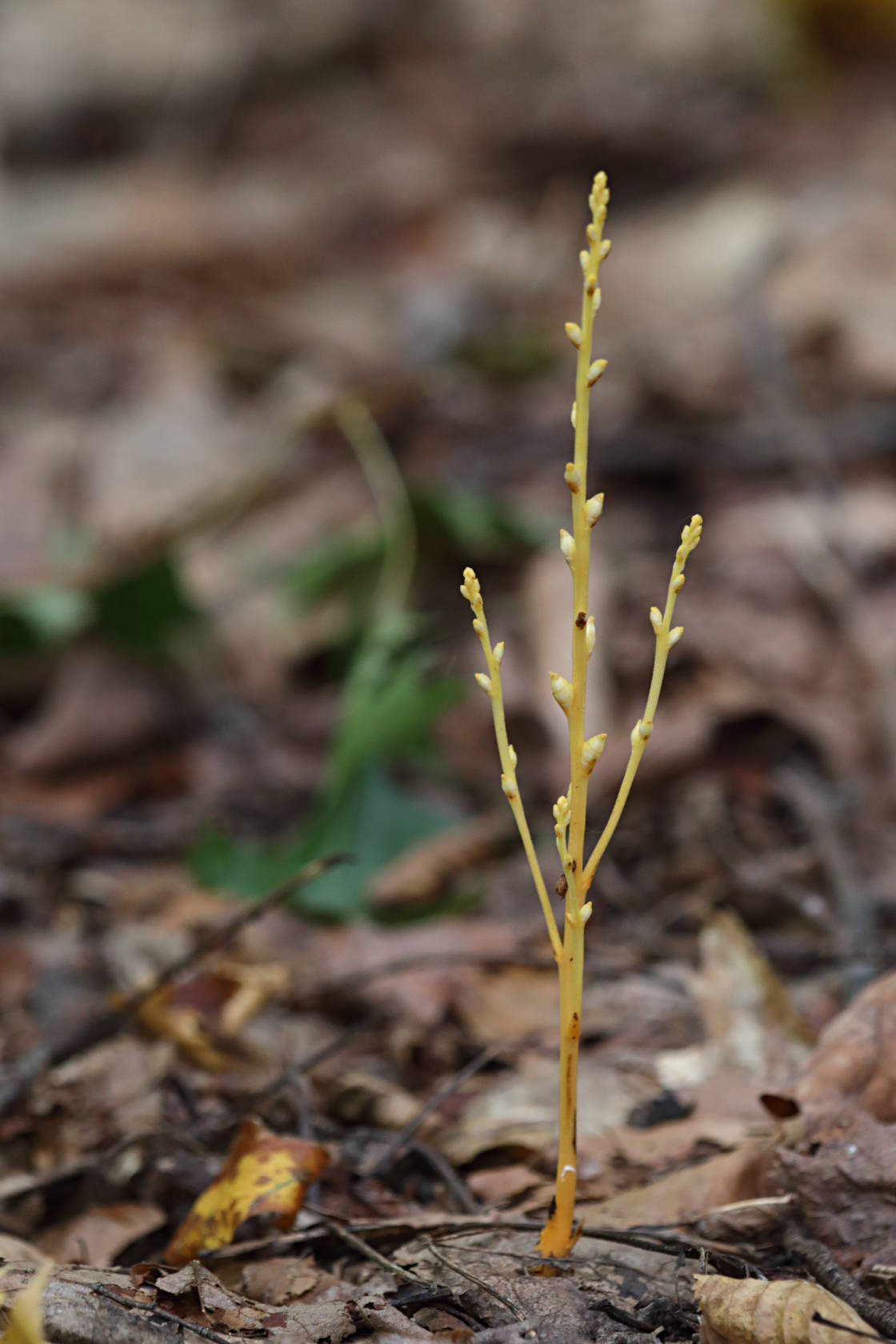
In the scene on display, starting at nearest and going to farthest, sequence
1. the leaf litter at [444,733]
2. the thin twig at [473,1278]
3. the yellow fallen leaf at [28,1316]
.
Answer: the yellow fallen leaf at [28,1316], the thin twig at [473,1278], the leaf litter at [444,733]

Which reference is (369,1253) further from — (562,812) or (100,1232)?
(562,812)

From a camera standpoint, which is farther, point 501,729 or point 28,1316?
point 501,729

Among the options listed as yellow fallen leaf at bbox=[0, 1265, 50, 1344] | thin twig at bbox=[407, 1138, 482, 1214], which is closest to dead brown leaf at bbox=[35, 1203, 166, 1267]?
thin twig at bbox=[407, 1138, 482, 1214]

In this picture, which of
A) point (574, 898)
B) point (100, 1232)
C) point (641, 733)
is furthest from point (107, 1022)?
point (641, 733)

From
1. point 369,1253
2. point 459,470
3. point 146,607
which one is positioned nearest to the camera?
point 369,1253

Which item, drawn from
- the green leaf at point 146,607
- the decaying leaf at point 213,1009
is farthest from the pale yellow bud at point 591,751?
the green leaf at point 146,607

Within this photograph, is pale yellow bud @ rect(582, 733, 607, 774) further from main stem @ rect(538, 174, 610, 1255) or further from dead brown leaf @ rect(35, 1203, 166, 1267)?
dead brown leaf @ rect(35, 1203, 166, 1267)

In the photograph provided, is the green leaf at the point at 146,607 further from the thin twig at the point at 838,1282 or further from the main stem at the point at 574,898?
the thin twig at the point at 838,1282
